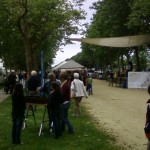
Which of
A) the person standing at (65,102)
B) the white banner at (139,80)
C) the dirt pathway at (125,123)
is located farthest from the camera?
the white banner at (139,80)

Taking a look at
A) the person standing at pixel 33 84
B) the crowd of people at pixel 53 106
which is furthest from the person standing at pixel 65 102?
the person standing at pixel 33 84

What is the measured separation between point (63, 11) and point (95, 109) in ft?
47.0

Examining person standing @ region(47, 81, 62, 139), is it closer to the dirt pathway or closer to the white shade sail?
the dirt pathway

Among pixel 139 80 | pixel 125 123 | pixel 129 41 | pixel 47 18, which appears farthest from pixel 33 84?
pixel 139 80

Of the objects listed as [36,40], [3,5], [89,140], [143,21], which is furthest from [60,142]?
[143,21]

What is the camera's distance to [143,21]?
128 feet

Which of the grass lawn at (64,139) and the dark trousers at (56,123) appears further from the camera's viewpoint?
the dark trousers at (56,123)

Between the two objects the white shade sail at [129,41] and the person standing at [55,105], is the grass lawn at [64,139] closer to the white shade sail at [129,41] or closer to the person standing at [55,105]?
the person standing at [55,105]

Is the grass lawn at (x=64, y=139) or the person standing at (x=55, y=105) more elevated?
the person standing at (x=55, y=105)

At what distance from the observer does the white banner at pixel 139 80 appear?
121ft

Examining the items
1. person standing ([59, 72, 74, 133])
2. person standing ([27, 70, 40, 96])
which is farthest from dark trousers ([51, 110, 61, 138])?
person standing ([27, 70, 40, 96])

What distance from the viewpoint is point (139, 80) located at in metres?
37.7

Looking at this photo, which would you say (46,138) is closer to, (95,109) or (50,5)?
(95,109)

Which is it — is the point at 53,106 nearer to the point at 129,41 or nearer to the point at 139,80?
the point at 129,41
